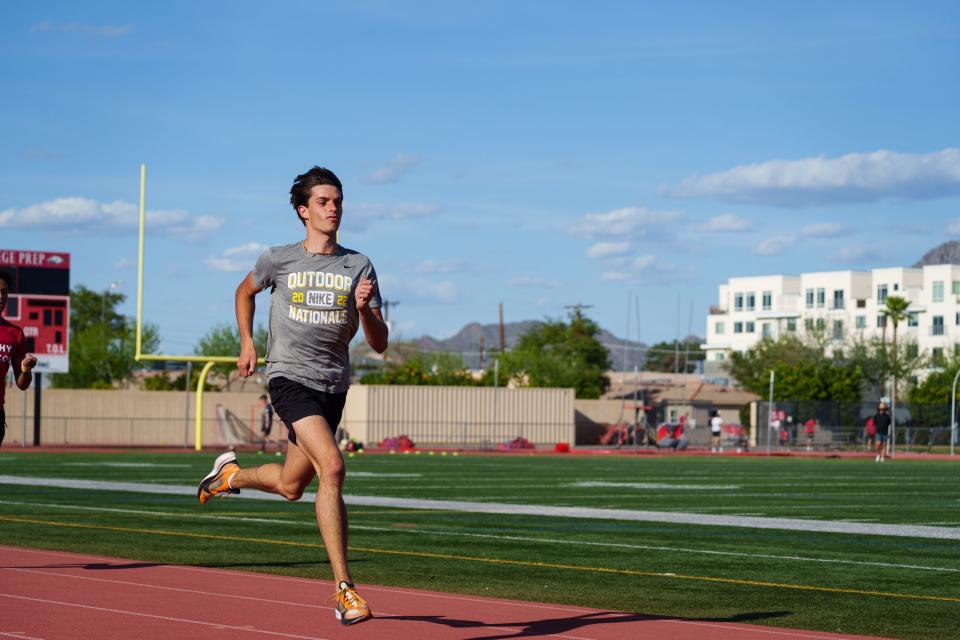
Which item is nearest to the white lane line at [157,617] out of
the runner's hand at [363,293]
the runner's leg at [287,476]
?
the runner's leg at [287,476]

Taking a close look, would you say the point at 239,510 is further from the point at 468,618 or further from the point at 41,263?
the point at 41,263

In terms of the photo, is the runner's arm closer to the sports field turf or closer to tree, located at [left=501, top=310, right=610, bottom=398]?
the sports field turf

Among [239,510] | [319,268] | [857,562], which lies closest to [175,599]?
[319,268]

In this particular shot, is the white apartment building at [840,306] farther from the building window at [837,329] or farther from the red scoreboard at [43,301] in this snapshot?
the red scoreboard at [43,301]

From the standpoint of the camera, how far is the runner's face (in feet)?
25.8

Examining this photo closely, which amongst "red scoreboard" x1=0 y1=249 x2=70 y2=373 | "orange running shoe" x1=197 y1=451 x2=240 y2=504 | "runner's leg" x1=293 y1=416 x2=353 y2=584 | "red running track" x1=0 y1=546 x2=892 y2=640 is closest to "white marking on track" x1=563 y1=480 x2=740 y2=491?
"red running track" x1=0 y1=546 x2=892 y2=640

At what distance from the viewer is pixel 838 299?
140m

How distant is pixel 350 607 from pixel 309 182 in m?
2.25

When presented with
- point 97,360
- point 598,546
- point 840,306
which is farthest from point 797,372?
point 598,546

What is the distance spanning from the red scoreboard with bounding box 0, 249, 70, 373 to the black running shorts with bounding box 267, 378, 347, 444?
4000 centimetres

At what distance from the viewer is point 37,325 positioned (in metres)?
47.8

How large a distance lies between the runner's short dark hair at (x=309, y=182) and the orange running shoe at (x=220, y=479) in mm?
1887

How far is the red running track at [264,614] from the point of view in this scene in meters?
7.55

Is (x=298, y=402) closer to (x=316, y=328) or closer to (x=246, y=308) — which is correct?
(x=316, y=328)
